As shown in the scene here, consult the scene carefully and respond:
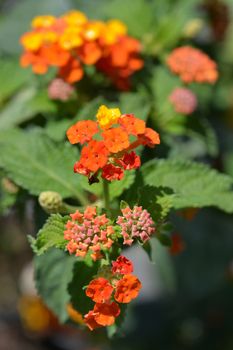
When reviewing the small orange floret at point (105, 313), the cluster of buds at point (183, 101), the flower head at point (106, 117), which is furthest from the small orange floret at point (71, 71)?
the small orange floret at point (105, 313)

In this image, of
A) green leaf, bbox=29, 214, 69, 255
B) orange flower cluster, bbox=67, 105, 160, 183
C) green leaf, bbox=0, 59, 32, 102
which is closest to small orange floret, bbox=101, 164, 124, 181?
orange flower cluster, bbox=67, 105, 160, 183

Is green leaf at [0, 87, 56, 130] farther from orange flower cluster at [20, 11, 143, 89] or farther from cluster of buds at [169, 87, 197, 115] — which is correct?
cluster of buds at [169, 87, 197, 115]

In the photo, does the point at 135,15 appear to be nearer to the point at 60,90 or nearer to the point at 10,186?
the point at 60,90

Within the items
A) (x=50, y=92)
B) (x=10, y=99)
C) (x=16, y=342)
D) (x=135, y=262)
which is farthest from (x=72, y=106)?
(x=16, y=342)

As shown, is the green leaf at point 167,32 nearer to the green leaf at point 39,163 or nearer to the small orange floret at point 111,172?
the green leaf at point 39,163

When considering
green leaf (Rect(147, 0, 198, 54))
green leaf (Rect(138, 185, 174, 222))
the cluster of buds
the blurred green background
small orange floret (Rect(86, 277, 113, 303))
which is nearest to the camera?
small orange floret (Rect(86, 277, 113, 303))
